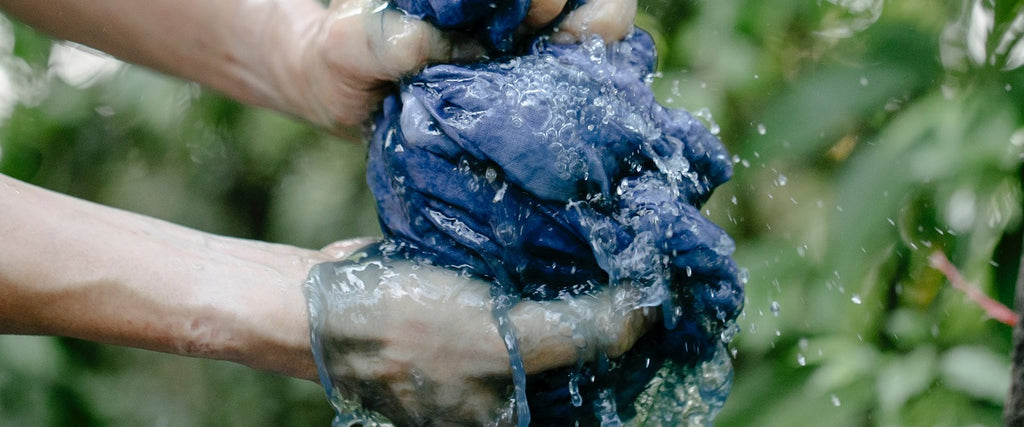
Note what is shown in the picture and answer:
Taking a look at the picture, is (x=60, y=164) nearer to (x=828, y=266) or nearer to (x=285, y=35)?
(x=285, y=35)

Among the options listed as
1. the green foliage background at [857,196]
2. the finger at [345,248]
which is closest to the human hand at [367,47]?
the finger at [345,248]

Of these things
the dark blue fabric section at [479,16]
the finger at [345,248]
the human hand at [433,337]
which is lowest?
the finger at [345,248]

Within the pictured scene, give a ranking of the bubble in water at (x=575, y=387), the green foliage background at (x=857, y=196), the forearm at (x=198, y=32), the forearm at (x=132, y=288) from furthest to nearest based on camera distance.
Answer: the green foliage background at (x=857, y=196) < the forearm at (x=198, y=32) < the bubble in water at (x=575, y=387) < the forearm at (x=132, y=288)

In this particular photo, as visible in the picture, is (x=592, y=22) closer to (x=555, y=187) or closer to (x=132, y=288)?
(x=555, y=187)

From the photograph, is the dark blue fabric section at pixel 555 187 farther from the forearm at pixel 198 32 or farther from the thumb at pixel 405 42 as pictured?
the forearm at pixel 198 32

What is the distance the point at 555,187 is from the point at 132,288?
1.16 feet

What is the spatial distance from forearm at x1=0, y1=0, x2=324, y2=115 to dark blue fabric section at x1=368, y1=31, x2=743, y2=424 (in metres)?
0.21

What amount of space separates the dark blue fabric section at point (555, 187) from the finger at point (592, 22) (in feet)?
0.07

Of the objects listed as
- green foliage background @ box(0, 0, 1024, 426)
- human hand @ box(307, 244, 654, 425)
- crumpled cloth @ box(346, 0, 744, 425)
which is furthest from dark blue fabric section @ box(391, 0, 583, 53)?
green foliage background @ box(0, 0, 1024, 426)

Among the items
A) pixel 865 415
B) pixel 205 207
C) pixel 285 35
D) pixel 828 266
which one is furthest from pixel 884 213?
pixel 205 207

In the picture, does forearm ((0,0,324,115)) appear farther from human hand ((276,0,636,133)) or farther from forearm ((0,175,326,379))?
forearm ((0,175,326,379))

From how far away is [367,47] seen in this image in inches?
33.0

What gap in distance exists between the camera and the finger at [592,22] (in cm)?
88

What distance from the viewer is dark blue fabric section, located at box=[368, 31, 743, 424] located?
0.78m
